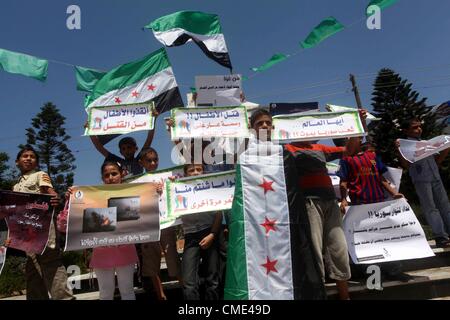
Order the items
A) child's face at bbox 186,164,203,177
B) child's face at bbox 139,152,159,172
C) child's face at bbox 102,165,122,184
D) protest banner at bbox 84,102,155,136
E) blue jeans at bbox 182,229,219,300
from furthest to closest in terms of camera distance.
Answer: protest banner at bbox 84,102,155,136 → child's face at bbox 139,152,159,172 → child's face at bbox 186,164,203,177 → child's face at bbox 102,165,122,184 → blue jeans at bbox 182,229,219,300

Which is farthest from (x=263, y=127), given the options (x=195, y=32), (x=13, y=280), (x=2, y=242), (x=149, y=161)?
(x=13, y=280)

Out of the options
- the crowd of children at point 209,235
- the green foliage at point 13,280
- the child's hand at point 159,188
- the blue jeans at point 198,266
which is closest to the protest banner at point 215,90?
the crowd of children at point 209,235

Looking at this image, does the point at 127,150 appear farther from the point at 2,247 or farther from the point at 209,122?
the point at 2,247

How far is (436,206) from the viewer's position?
5.13 meters

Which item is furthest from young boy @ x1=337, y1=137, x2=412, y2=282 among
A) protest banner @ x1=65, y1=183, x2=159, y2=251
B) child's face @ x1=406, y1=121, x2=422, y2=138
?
protest banner @ x1=65, y1=183, x2=159, y2=251

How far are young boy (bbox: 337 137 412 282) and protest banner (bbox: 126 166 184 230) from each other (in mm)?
1968

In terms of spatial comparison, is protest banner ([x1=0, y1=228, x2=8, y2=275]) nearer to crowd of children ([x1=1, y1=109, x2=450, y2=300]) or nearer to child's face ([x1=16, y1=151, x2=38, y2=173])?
crowd of children ([x1=1, y1=109, x2=450, y2=300])

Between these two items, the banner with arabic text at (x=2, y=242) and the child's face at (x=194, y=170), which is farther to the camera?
the child's face at (x=194, y=170)

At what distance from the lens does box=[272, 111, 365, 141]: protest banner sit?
15.0 feet

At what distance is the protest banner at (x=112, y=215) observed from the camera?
151 inches

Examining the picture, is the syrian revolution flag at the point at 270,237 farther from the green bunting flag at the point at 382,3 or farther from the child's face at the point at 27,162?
the green bunting flag at the point at 382,3

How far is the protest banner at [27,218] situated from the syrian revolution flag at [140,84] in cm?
259

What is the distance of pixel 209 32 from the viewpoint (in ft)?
22.5

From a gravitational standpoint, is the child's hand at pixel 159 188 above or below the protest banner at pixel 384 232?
above
